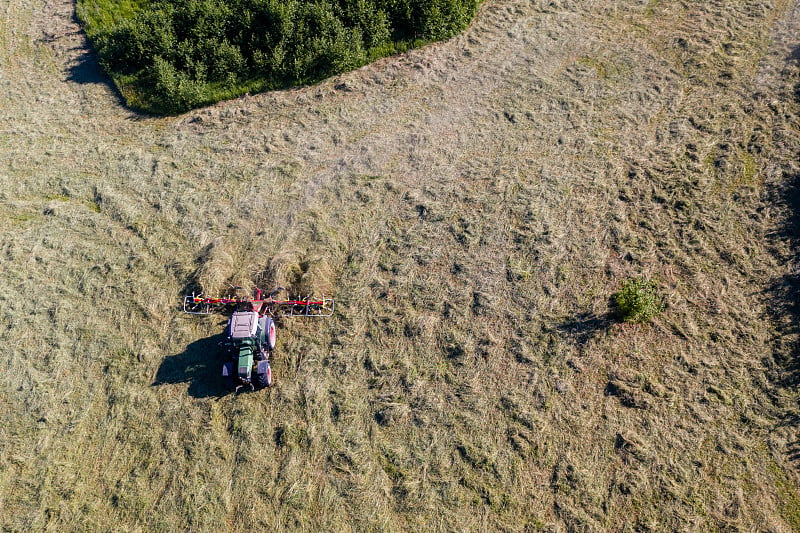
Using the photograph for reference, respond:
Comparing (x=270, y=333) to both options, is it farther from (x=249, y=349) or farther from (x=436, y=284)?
(x=436, y=284)

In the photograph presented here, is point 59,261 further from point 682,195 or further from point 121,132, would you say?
point 682,195

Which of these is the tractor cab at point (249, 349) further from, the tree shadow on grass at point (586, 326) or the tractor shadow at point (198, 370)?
the tree shadow on grass at point (586, 326)

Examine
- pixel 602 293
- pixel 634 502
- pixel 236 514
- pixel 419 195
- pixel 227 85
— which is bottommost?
pixel 236 514

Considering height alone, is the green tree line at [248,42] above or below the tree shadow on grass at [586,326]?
above

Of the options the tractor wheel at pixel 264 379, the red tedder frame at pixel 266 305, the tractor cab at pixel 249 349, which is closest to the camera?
the tractor cab at pixel 249 349

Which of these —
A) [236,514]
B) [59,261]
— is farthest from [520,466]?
[59,261]

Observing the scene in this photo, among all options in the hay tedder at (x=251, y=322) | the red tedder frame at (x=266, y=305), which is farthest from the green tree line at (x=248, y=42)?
the hay tedder at (x=251, y=322)
